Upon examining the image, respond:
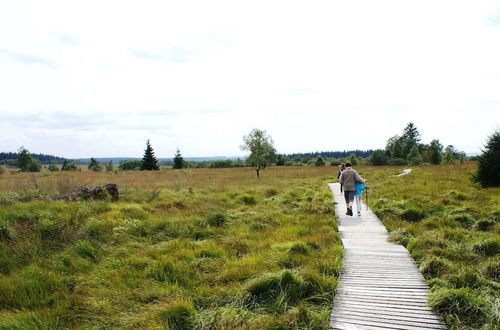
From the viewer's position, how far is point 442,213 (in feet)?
33.4

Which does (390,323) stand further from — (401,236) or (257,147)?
(257,147)

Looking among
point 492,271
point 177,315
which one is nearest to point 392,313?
point 492,271

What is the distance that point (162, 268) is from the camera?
6.38 meters

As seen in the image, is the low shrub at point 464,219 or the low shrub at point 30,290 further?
the low shrub at point 464,219

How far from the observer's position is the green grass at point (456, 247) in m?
4.45

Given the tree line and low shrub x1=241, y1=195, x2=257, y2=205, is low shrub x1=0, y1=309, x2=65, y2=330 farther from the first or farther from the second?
the tree line

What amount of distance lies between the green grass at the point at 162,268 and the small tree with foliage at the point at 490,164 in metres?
11.1

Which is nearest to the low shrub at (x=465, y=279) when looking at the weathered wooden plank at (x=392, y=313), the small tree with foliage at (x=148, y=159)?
the weathered wooden plank at (x=392, y=313)

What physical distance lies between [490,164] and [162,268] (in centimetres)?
1767

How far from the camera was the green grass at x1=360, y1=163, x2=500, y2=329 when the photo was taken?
14.6ft

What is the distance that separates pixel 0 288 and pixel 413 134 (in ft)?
353

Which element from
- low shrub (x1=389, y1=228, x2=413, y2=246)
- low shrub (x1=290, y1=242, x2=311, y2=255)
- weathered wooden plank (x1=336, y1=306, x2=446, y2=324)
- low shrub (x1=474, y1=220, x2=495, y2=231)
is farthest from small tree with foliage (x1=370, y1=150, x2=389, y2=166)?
weathered wooden plank (x1=336, y1=306, x2=446, y2=324)

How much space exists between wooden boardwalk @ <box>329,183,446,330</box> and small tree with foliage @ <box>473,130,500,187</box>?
40.6 feet

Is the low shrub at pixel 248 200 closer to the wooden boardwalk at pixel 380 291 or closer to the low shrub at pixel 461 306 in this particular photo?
the wooden boardwalk at pixel 380 291
